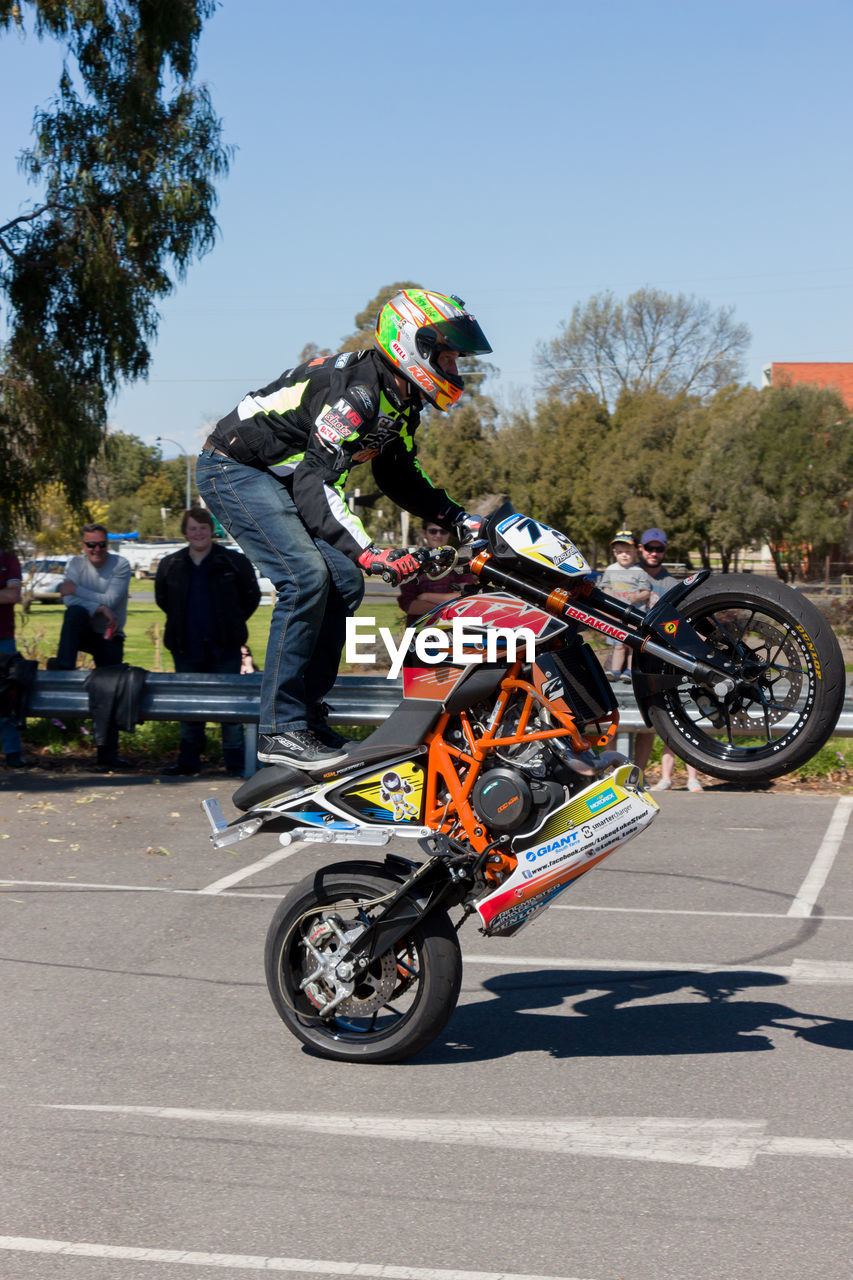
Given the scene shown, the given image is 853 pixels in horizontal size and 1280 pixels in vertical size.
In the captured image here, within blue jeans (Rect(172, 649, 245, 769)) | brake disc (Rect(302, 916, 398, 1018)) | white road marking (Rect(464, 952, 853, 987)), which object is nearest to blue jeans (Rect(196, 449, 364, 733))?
brake disc (Rect(302, 916, 398, 1018))

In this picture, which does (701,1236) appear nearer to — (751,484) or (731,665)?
(731,665)

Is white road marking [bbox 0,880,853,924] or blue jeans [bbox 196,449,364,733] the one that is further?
white road marking [bbox 0,880,853,924]

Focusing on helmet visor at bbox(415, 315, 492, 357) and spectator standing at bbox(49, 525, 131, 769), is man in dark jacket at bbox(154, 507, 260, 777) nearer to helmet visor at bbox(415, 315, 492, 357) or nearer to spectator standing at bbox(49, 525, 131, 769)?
spectator standing at bbox(49, 525, 131, 769)

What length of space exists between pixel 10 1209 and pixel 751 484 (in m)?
42.9

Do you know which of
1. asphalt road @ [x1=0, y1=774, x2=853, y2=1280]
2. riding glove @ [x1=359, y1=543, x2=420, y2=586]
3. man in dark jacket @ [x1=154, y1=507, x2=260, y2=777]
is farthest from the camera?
man in dark jacket @ [x1=154, y1=507, x2=260, y2=777]

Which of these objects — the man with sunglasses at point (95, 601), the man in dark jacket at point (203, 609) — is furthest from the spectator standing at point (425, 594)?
the man with sunglasses at point (95, 601)

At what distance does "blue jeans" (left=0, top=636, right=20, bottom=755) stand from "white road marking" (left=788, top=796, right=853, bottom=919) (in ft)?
21.7

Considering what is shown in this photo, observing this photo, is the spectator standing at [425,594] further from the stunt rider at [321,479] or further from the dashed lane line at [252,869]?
the dashed lane line at [252,869]

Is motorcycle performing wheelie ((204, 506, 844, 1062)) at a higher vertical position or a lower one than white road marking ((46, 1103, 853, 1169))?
higher

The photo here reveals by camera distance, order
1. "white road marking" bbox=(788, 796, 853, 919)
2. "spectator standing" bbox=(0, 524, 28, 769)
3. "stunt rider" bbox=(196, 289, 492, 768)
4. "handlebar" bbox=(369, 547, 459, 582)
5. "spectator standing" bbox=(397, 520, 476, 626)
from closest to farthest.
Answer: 1. "handlebar" bbox=(369, 547, 459, 582)
2. "stunt rider" bbox=(196, 289, 492, 768)
3. "spectator standing" bbox=(397, 520, 476, 626)
4. "white road marking" bbox=(788, 796, 853, 919)
5. "spectator standing" bbox=(0, 524, 28, 769)

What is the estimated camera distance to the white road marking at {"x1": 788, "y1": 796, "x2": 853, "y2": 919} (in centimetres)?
720

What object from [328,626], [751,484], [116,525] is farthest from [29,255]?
[116,525]

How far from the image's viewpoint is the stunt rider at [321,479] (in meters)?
4.59

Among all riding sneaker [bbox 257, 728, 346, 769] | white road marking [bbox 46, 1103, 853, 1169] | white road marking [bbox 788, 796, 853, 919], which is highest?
riding sneaker [bbox 257, 728, 346, 769]
